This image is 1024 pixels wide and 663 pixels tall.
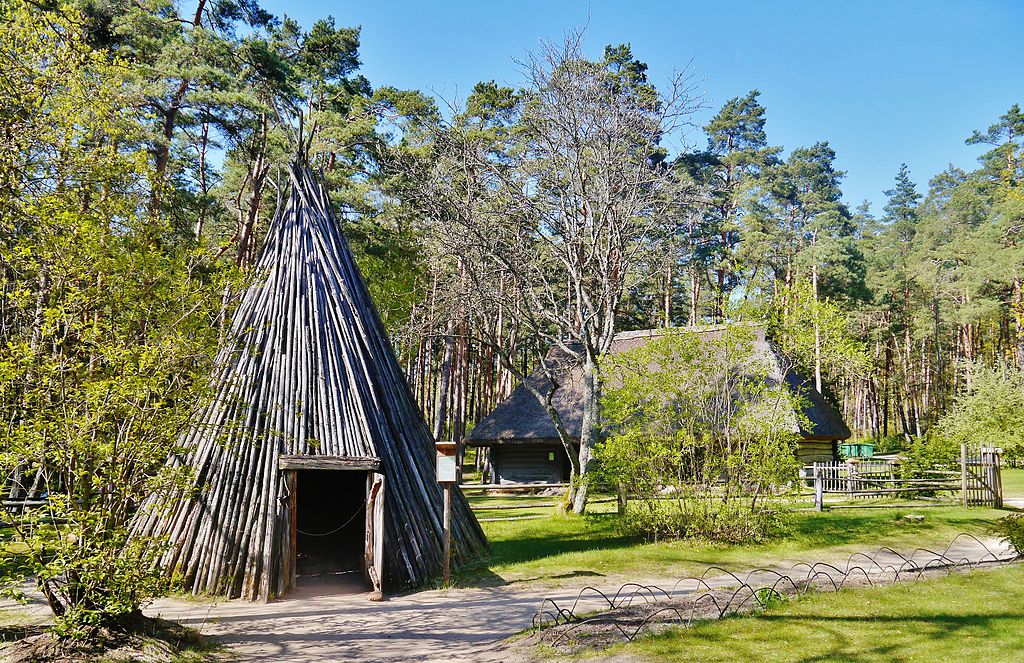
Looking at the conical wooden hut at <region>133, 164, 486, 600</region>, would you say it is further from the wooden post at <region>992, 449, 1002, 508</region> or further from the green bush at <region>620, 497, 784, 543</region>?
the wooden post at <region>992, 449, 1002, 508</region>

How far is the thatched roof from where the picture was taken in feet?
84.0

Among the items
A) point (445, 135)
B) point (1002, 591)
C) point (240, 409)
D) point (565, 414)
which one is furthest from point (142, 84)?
point (1002, 591)

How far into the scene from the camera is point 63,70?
27.4 ft

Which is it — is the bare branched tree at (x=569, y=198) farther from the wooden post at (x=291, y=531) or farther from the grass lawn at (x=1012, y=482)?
the grass lawn at (x=1012, y=482)

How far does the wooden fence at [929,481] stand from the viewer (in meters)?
19.2

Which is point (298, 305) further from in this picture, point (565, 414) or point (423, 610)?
point (565, 414)

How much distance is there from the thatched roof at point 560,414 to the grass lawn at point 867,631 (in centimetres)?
1624

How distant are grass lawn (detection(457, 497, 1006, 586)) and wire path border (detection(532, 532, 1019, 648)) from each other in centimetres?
90

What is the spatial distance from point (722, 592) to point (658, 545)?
4485 mm

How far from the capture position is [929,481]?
1998 cm

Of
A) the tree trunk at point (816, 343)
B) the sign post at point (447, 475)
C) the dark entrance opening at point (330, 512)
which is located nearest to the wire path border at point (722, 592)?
the sign post at point (447, 475)

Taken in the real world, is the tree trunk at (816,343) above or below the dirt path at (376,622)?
above

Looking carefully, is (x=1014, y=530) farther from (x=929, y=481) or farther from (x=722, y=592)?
(x=929, y=481)

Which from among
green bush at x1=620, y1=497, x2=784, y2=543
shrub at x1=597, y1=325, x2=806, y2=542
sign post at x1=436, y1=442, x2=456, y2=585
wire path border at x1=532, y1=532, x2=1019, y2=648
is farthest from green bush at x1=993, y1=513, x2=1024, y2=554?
sign post at x1=436, y1=442, x2=456, y2=585
